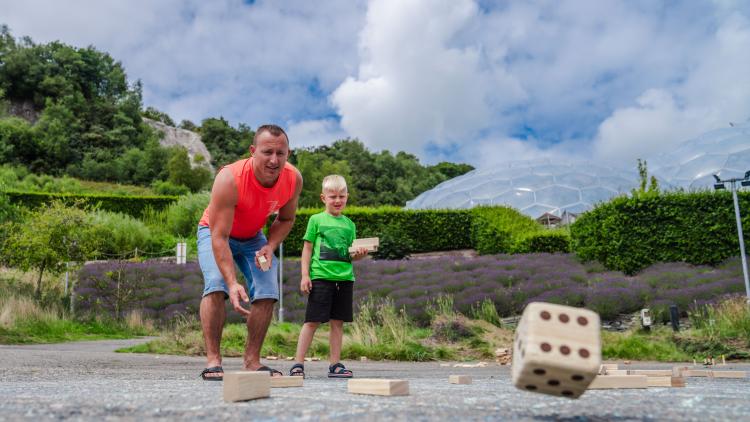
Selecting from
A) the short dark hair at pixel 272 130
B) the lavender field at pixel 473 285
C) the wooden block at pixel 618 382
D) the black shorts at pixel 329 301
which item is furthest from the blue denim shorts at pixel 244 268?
the lavender field at pixel 473 285

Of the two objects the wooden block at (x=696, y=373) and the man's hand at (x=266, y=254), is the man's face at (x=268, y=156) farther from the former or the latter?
the wooden block at (x=696, y=373)

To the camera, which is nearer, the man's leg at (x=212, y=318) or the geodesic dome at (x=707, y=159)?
the man's leg at (x=212, y=318)

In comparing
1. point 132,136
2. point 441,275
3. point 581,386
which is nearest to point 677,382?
point 581,386

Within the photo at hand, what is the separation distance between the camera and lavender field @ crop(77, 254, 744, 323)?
1109cm

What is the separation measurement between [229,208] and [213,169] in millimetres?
55059

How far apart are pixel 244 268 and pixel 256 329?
434mm

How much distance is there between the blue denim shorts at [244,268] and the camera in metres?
3.61

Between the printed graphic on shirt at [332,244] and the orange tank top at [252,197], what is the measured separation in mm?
625

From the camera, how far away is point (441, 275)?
45.3 ft

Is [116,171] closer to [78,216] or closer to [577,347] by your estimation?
[78,216]

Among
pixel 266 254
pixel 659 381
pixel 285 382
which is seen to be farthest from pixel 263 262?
pixel 659 381

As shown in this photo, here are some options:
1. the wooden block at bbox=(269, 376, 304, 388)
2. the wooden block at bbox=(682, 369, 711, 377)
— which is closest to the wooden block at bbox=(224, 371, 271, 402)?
the wooden block at bbox=(269, 376, 304, 388)

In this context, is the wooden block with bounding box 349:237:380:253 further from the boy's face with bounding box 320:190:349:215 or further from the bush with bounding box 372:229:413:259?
the bush with bounding box 372:229:413:259

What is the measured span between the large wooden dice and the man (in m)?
2.09
